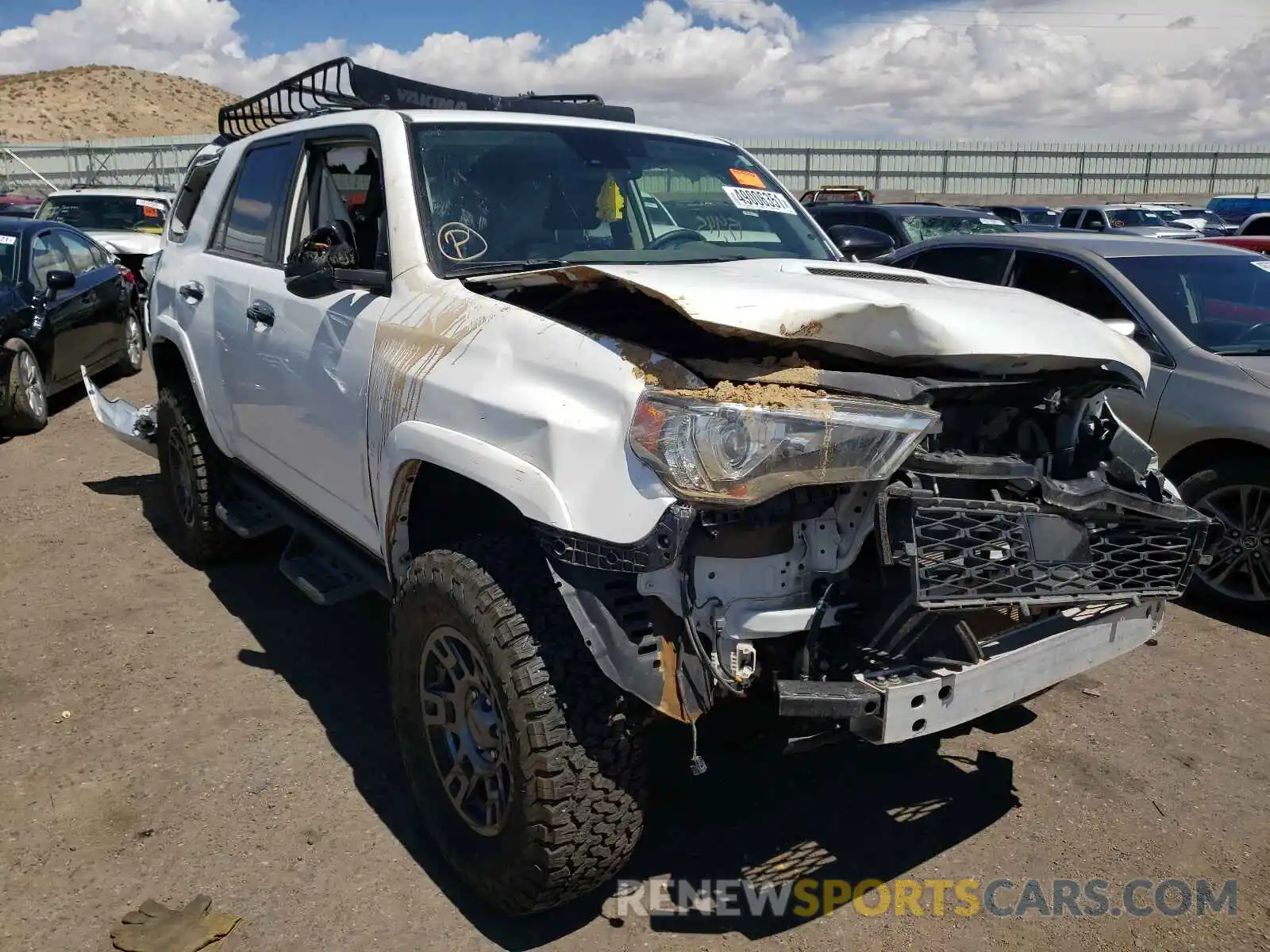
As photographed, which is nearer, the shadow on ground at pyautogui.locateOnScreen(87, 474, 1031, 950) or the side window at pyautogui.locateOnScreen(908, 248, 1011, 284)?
the shadow on ground at pyautogui.locateOnScreen(87, 474, 1031, 950)

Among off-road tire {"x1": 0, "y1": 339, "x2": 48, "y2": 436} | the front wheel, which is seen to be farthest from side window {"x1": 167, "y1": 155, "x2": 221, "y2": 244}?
the front wheel

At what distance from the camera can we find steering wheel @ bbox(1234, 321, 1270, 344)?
5090mm

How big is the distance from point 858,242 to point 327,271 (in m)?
2.36

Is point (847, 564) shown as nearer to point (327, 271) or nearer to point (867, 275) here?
point (867, 275)

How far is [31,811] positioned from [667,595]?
2271 mm

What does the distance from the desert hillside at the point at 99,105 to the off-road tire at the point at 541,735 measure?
2926 inches

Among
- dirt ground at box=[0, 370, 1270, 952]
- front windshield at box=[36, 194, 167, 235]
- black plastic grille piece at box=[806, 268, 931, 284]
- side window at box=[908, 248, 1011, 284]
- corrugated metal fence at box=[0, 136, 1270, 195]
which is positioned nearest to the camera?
dirt ground at box=[0, 370, 1270, 952]

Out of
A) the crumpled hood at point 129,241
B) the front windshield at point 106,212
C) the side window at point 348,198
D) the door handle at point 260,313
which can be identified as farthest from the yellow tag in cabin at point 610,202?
the front windshield at point 106,212

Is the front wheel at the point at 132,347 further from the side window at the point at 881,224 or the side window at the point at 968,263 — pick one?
the side window at the point at 881,224

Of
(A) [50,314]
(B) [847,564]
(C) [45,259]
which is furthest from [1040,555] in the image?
(C) [45,259]

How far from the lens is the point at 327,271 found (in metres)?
3.31

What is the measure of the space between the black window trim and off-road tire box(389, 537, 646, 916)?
2.03 m

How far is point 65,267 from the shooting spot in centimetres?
952

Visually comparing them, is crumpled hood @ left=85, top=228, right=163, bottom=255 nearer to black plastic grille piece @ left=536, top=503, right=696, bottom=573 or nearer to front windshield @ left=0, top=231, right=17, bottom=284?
front windshield @ left=0, top=231, right=17, bottom=284
